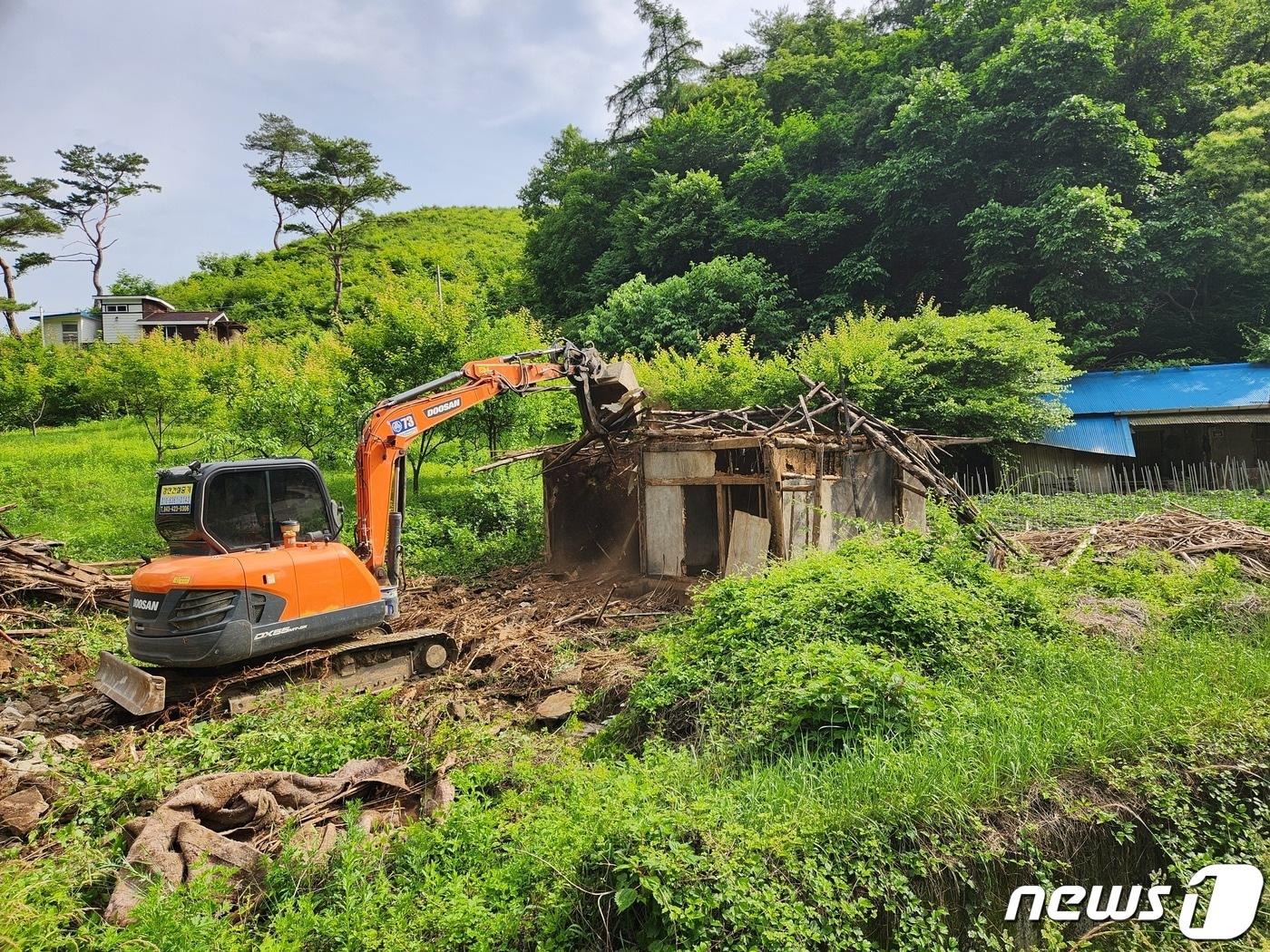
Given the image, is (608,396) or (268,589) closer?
A: (268,589)

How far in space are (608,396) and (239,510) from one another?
611 cm

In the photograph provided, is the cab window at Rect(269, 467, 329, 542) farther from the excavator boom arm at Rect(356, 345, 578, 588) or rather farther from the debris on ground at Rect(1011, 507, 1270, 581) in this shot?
the debris on ground at Rect(1011, 507, 1270, 581)

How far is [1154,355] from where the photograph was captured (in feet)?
83.5

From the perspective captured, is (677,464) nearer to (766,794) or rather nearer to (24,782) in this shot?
(766,794)

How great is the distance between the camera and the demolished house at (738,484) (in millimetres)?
10742

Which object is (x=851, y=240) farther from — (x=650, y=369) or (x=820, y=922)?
(x=820, y=922)

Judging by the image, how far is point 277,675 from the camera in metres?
7.21

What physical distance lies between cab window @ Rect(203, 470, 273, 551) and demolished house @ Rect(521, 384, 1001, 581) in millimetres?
6165

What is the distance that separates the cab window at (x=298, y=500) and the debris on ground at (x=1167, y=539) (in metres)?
10.1

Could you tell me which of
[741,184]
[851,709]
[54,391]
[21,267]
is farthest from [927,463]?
[21,267]

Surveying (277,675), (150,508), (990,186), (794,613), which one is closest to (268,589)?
(277,675)

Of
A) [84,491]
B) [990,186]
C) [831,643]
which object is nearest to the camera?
[831,643]

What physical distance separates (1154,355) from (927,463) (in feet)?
62.0

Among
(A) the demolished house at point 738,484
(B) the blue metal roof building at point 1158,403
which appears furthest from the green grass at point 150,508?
(B) the blue metal roof building at point 1158,403
